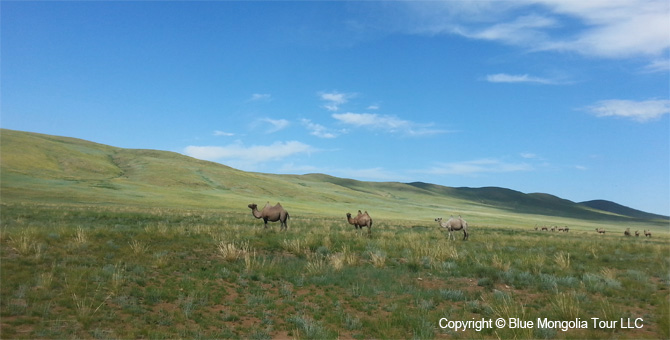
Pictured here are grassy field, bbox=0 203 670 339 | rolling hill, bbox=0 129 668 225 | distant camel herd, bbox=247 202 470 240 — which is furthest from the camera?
rolling hill, bbox=0 129 668 225

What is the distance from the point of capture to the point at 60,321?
26.7 feet

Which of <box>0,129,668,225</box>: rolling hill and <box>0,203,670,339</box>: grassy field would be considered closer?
<box>0,203,670,339</box>: grassy field

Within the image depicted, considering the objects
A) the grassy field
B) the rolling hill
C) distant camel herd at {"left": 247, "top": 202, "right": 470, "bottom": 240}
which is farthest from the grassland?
the rolling hill

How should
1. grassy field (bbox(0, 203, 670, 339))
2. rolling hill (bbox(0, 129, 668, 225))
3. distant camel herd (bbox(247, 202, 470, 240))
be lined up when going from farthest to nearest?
1. rolling hill (bbox(0, 129, 668, 225))
2. distant camel herd (bbox(247, 202, 470, 240))
3. grassy field (bbox(0, 203, 670, 339))

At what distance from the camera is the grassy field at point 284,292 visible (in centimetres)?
855

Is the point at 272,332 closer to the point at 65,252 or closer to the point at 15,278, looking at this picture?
the point at 15,278

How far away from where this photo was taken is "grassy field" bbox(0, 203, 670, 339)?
855cm

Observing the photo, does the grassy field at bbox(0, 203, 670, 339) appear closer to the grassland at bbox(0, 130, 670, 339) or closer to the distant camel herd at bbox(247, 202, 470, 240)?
the grassland at bbox(0, 130, 670, 339)

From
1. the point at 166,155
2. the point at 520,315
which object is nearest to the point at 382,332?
the point at 520,315

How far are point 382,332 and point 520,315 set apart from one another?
361 centimetres

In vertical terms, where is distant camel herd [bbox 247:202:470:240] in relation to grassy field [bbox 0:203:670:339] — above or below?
above

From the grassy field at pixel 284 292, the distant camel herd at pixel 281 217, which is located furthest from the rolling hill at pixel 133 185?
the grassy field at pixel 284 292

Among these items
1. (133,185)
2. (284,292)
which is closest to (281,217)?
(284,292)

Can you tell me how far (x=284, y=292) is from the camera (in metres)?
11.1
